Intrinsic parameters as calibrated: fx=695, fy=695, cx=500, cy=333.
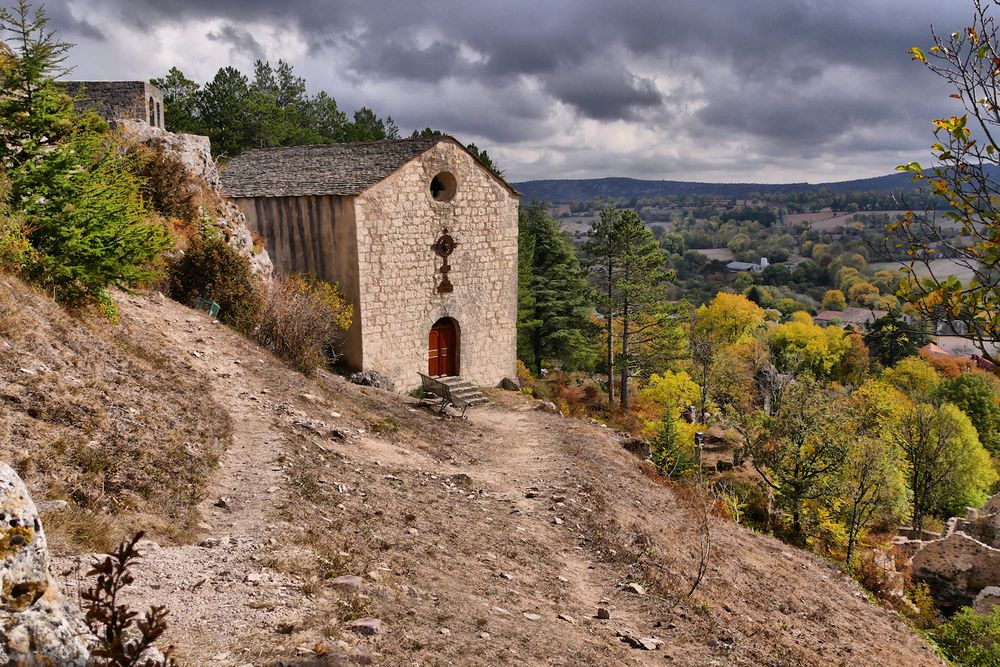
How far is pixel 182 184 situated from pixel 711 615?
14.9 metres

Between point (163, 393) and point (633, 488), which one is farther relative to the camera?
point (633, 488)

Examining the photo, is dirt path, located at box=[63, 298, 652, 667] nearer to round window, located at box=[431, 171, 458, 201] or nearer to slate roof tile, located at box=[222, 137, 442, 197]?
slate roof tile, located at box=[222, 137, 442, 197]

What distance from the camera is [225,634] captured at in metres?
5.03

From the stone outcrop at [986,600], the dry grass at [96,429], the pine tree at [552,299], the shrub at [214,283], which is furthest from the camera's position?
the pine tree at [552,299]

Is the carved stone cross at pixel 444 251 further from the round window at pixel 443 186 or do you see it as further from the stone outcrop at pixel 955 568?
the stone outcrop at pixel 955 568

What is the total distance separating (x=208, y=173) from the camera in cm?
1888

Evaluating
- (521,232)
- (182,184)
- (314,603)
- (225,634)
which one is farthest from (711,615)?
(521,232)

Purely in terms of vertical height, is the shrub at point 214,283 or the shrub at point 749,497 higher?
the shrub at point 214,283

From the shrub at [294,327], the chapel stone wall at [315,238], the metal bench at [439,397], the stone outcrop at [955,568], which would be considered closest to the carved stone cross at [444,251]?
the chapel stone wall at [315,238]

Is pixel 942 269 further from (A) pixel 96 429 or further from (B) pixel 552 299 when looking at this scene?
(A) pixel 96 429

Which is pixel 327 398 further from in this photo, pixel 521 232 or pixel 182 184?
pixel 521 232

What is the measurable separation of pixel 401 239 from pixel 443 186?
2427mm

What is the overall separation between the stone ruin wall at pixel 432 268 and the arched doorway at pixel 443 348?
22 cm

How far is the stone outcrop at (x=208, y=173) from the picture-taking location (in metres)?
17.3
